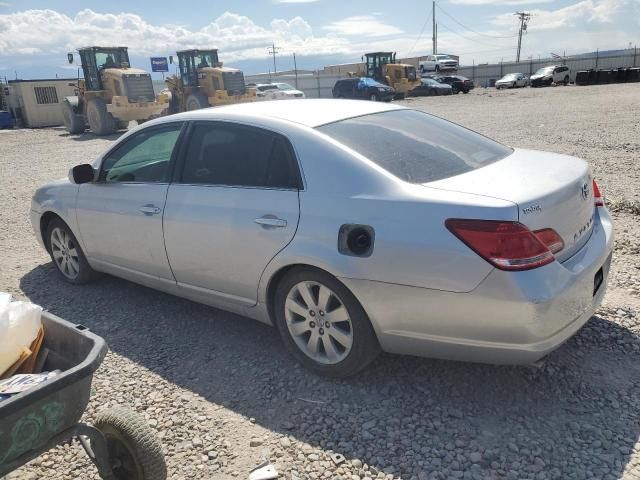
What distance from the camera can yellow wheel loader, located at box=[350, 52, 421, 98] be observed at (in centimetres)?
3559

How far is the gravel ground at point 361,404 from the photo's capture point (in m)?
2.55

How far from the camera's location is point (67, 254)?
4961 mm

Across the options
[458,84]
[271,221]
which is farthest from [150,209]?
[458,84]

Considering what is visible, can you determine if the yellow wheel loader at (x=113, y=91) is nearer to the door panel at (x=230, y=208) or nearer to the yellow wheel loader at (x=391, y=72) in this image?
the door panel at (x=230, y=208)

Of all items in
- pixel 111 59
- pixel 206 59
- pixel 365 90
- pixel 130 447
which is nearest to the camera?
pixel 130 447

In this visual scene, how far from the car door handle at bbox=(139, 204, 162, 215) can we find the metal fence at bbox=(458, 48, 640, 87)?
161ft

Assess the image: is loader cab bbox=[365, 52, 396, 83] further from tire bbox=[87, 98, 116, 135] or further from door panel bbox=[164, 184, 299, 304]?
door panel bbox=[164, 184, 299, 304]

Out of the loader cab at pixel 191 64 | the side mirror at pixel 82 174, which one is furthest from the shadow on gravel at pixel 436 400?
the loader cab at pixel 191 64

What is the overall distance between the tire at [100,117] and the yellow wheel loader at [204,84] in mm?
2969

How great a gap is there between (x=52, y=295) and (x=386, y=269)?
11.2ft

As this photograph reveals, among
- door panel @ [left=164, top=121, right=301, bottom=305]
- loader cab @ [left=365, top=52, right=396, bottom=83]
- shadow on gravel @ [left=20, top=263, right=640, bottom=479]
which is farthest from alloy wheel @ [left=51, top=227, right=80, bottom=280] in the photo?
loader cab @ [left=365, top=52, right=396, bottom=83]

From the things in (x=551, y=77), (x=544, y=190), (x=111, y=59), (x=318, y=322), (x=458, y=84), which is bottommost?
(x=458, y=84)

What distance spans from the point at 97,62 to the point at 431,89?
963 inches

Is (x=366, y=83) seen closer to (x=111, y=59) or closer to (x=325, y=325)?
(x=111, y=59)
